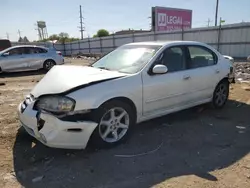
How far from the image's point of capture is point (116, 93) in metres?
3.50

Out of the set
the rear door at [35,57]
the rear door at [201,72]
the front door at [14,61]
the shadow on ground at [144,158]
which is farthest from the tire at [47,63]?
the rear door at [201,72]

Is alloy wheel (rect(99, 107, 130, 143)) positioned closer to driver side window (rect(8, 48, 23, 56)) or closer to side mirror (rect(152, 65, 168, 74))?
side mirror (rect(152, 65, 168, 74))

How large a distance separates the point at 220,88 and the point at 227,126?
1197 mm

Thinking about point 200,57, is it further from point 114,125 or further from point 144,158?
point 144,158

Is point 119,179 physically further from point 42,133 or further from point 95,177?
point 42,133

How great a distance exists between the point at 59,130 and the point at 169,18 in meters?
30.0

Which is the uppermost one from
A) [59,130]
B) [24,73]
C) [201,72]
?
[201,72]

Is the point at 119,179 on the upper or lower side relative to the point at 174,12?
lower

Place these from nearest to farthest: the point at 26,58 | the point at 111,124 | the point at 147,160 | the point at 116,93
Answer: the point at 147,160
the point at 116,93
the point at 111,124
the point at 26,58

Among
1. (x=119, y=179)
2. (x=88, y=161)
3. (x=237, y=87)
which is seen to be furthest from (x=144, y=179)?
(x=237, y=87)

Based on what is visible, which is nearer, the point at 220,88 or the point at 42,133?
the point at 42,133

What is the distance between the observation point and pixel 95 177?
9.57 feet

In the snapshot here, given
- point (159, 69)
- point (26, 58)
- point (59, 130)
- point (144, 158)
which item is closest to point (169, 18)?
point (26, 58)

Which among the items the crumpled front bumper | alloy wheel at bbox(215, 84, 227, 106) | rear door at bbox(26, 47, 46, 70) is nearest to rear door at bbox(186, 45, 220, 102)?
alloy wheel at bbox(215, 84, 227, 106)
